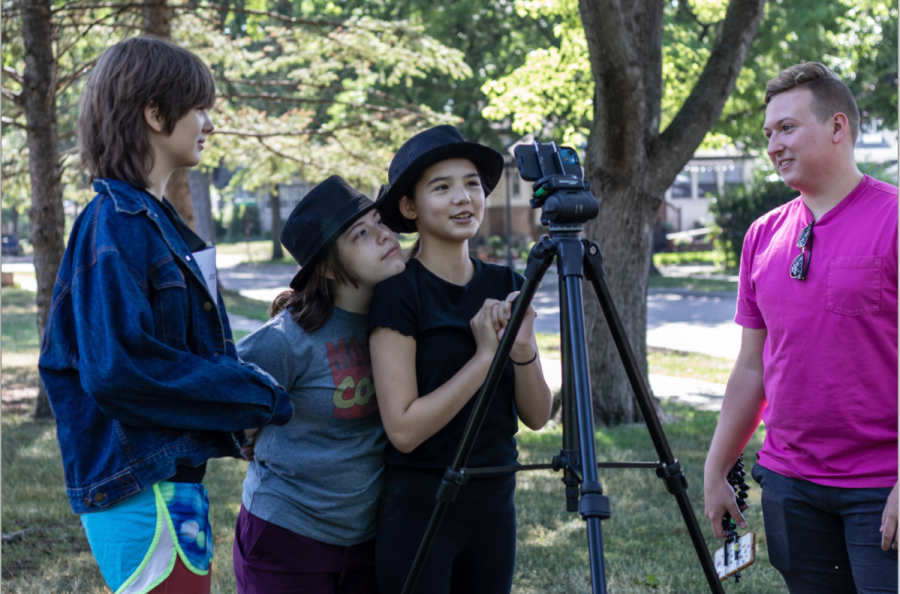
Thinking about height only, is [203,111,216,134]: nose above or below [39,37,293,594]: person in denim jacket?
above

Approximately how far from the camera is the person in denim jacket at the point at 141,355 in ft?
5.63

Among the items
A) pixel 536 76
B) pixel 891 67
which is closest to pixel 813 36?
pixel 891 67

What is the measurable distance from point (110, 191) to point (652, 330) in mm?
14090

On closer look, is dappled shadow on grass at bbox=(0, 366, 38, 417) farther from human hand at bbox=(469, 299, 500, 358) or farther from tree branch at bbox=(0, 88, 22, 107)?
human hand at bbox=(469, 299, 500, 358)

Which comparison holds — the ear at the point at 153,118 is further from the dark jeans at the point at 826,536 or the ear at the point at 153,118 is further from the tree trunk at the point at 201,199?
the tree trunk at the point at 201,199

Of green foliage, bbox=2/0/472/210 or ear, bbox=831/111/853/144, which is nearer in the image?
ear, bbox=831/111/853/144

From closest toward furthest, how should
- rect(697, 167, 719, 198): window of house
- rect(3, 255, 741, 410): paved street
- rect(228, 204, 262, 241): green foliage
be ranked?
rect(3, 255, 741, 410): paved street, rect(697, 167, 719, 198): window of house, rect(228, 204, 262, 241): green foliage

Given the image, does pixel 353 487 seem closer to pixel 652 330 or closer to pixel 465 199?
pixel 465 199

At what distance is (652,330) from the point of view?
1513 cm

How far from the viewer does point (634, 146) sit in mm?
6594

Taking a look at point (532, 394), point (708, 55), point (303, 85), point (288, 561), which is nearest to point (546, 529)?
point (532, 394)

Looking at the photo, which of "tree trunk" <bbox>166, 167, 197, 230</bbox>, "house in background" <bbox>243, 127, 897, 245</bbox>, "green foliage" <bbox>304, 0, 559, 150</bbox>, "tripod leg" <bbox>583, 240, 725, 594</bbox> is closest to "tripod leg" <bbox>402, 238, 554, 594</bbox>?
"tripod leg" <bbox>583, 240, 725, 594</bbox>

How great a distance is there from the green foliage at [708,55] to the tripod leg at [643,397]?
8.72 metres

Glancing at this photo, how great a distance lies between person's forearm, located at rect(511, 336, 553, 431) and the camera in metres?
2.17
